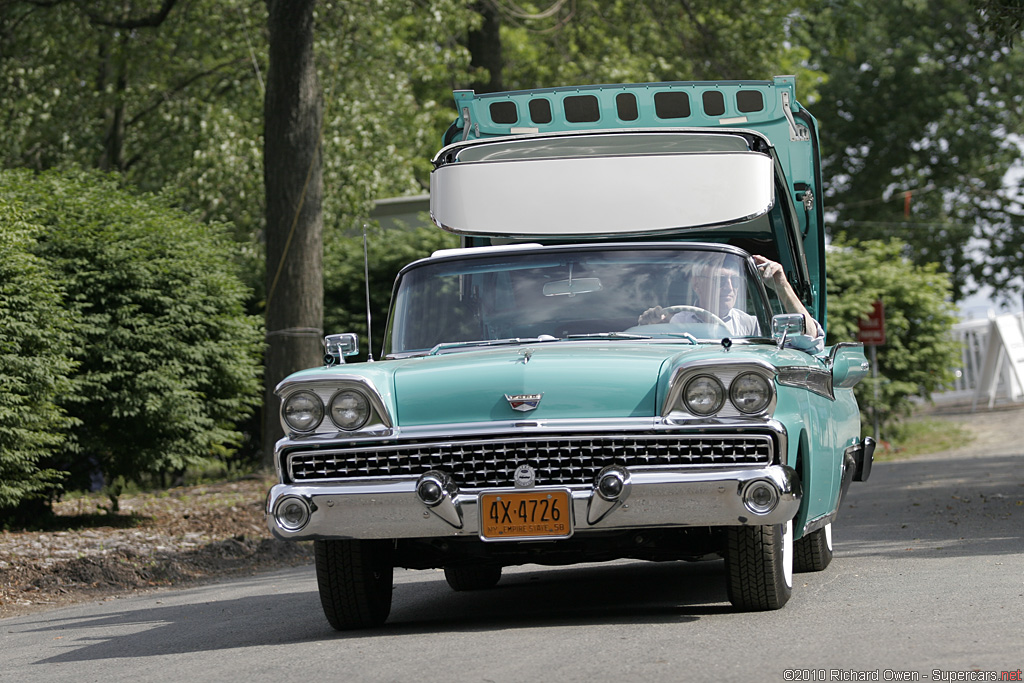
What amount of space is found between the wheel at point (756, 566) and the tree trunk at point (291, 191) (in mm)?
10052

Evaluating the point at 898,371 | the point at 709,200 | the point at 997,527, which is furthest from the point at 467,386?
the point at 898,371

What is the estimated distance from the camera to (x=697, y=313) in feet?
22.7

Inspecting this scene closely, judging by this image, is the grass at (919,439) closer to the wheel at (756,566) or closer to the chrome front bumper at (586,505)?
the wheel at (756,566)

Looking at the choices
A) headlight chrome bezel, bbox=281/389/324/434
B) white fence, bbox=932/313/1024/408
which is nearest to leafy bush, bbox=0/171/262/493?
headlight chrome bezel, bbox=281/389/324/434

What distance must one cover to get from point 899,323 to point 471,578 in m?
16.7

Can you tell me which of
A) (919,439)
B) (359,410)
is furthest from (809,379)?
(919,439)

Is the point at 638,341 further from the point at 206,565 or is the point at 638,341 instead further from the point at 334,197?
the point at 334,197

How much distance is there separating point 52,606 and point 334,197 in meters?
14.4

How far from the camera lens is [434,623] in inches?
269

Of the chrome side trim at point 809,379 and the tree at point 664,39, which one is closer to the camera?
the chrome side trim at point 809,379

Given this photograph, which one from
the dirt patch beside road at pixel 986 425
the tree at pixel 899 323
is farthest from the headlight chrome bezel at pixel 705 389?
the tree at pixel 899 323

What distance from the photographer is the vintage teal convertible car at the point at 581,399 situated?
5.82 m

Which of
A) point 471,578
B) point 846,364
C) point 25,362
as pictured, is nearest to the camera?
point 846,364

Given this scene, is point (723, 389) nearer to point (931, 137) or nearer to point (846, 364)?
point (846, 364)
